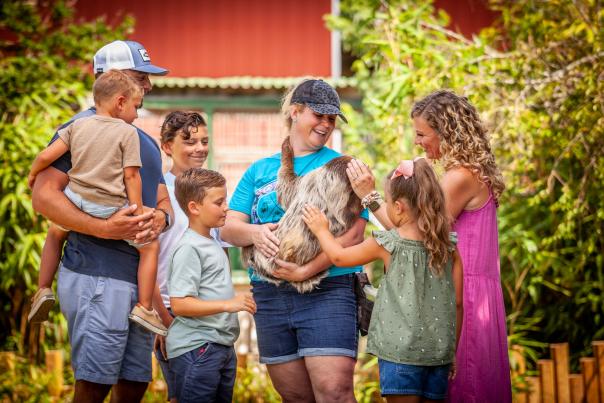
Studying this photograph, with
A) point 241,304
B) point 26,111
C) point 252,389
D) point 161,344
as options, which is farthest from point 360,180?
point 26,111

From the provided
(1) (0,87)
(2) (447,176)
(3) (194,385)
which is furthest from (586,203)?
(1) (0,87)

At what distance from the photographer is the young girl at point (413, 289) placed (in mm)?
3475

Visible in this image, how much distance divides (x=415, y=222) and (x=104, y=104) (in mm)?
1373

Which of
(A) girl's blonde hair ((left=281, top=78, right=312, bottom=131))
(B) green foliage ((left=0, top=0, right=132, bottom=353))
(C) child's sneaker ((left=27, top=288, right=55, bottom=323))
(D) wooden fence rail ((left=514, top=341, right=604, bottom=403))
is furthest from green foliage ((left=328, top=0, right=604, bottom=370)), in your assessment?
(C) child's sneaker ((left=27, top=288, right=55, bottom=323))

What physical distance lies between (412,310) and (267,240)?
0.71m

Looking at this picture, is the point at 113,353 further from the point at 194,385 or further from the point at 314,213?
the point at 314,213

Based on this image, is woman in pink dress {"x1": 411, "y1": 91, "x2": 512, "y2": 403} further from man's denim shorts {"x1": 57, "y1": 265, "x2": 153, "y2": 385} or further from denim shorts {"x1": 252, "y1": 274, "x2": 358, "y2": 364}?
man's denim shorts {"x1": 57, "y1": 265, "x2": 153, "y2": 385}

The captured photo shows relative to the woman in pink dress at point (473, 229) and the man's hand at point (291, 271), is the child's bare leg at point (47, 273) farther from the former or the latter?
the woman in pink dress at point (473, 229)

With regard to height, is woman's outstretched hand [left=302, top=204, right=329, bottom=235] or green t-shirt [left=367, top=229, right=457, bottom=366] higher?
woman's outstretched hand [left=302, top=204, right=329, bottom=235]

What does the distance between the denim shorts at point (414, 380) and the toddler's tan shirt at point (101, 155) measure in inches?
50.9

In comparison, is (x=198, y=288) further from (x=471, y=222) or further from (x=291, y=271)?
(x=471, y=222)

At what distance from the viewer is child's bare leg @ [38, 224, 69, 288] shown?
3896 mm

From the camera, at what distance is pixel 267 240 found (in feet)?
12.5

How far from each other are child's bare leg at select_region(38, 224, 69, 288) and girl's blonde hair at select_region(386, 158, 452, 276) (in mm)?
1463
